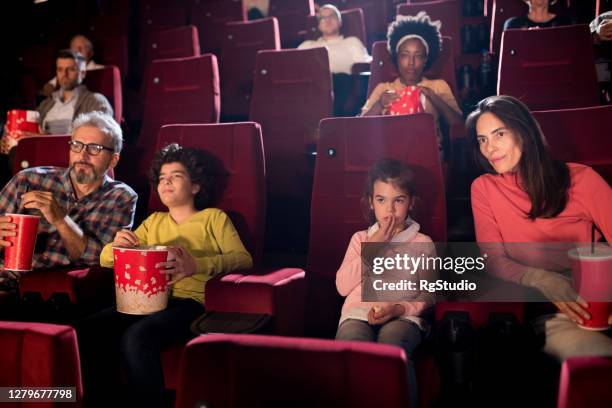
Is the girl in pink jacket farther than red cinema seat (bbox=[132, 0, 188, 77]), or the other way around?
red cinema seat (bbox=[132, 0, 188, 77])

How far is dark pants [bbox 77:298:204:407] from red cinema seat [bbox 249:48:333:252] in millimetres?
781

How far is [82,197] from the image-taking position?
1.38 meters

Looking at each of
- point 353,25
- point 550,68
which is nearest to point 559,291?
point 550,68

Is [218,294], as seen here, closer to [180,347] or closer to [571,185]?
[180,347]

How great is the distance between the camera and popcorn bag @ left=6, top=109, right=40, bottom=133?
1636mm

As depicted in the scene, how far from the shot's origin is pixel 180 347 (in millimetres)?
1056

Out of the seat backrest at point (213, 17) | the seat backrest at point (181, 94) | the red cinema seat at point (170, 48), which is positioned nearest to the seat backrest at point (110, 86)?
the seat backrest at point (181, 94)

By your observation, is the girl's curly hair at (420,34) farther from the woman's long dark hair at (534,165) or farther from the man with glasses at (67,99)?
the man with glasses at (67,99)

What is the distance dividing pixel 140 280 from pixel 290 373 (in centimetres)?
47

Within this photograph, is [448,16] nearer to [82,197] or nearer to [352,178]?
[352,178]

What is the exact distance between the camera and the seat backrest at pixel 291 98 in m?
2.01

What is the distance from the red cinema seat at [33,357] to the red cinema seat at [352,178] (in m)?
0.57

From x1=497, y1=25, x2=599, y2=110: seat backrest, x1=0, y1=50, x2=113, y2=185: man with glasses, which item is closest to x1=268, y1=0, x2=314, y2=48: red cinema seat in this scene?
x1=0, y1=50, x2=113, y2=185: man with glasses

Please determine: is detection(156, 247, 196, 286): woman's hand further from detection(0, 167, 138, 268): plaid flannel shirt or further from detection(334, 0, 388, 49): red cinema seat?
detection(334, 0, 388, 49): red cinema seat
